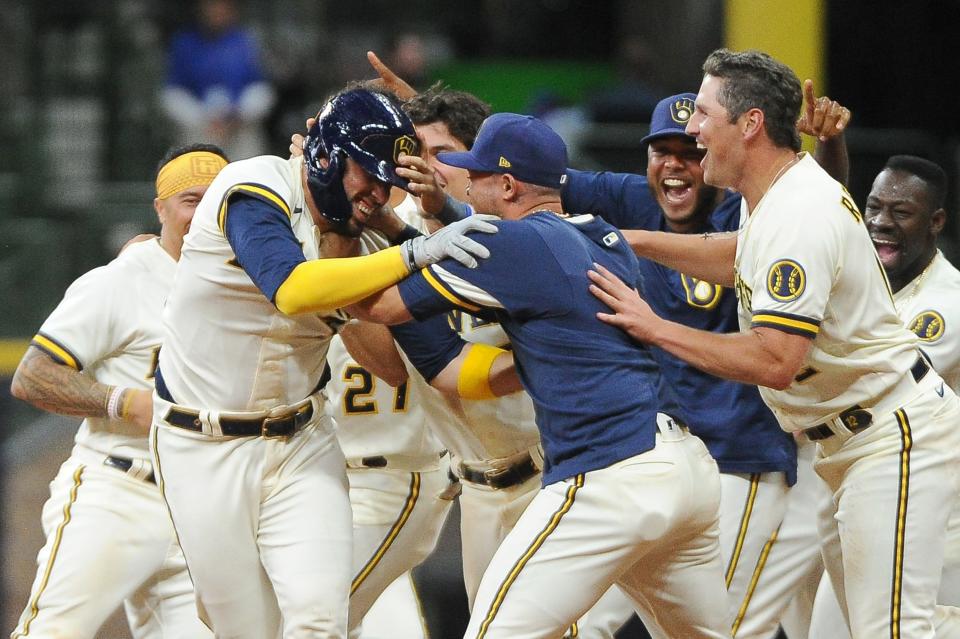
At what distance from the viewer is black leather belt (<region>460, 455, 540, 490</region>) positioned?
187 inches

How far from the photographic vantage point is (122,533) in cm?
484

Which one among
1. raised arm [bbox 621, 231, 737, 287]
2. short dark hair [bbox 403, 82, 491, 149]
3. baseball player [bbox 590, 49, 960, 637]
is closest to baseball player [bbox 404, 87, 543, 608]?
short dark hair [bbox 403, 82, 491, 149]

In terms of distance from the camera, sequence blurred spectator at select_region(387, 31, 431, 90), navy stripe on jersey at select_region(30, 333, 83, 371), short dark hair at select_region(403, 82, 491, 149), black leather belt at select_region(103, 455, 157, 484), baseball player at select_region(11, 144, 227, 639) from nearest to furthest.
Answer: baseball player at select_region(11, 144, 227, 639), navy stripe on jersey at select_region(30, 333, 83, 371), black leather belt at select_region(103, 455, 157, 484), short dark hair at select_region(403, 82, 491, 149), blurred spectator at select_region(387, 31, 431, 90)

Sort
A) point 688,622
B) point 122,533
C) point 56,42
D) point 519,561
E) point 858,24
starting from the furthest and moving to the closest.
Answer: point 858,24, point 56,42, point 122,533, point 688,622, point 519,561

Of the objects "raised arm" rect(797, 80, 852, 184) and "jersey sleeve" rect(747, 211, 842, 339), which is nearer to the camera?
"jersey sleeve" rect(747, 211, 842, 339)

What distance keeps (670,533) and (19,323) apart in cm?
637

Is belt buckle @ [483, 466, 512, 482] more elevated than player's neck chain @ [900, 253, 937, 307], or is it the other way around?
player's neck chain @ [900, 253, 937, 307]

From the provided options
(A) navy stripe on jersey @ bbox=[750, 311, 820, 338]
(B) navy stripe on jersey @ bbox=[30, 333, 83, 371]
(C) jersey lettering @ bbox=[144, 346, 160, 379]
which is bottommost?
(C) jersey lettering @ bbox=[144, 346, 160, 379]

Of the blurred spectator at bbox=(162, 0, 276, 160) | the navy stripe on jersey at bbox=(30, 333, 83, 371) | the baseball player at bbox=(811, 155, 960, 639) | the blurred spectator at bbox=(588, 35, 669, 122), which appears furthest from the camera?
the blurred spectator at bbox=(588, 35, 669, 122)

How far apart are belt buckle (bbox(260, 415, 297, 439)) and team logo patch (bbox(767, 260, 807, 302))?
1409 millimetres

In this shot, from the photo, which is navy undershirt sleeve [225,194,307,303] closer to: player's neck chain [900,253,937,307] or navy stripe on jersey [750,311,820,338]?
navy stripe on jersey [750,311,820,338]

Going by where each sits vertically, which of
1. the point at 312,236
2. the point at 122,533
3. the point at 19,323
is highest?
the point at 312,236

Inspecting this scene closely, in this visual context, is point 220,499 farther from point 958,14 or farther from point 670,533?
point 958,14

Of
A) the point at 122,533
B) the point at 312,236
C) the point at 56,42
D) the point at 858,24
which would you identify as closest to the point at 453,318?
the point at 312,236
